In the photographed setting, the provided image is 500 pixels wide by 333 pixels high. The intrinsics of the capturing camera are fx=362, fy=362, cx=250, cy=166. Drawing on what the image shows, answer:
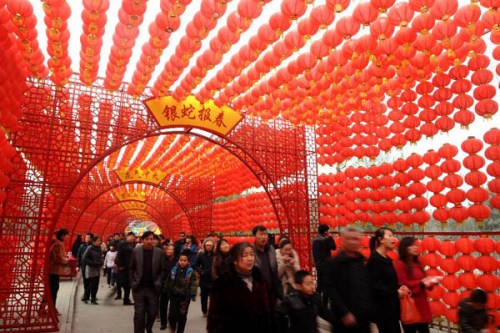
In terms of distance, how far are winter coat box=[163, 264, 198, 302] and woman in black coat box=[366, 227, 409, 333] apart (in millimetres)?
2392

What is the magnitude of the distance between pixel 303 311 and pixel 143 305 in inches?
108

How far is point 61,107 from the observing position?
675cm

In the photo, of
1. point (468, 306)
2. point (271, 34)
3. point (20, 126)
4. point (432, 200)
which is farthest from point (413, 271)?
point (20, 126)

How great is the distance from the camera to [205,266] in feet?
19.2

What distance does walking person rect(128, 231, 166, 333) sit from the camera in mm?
4598

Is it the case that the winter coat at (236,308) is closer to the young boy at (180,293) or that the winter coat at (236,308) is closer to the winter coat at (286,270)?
the winter coat at (286,270)

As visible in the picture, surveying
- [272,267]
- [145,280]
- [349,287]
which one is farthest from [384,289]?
[145,280]

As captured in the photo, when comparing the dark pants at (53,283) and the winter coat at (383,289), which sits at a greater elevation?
the winter coat at (383,289)

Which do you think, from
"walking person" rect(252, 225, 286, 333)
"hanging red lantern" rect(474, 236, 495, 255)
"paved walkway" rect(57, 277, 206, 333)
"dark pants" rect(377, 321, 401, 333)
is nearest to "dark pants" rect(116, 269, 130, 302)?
"paved walkway" rect(57, 277, 206, 333)

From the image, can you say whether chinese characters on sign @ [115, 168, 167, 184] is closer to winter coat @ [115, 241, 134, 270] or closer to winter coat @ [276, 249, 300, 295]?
winter coat @ [115, 241, 134, 270]

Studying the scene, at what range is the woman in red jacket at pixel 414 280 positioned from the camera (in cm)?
344

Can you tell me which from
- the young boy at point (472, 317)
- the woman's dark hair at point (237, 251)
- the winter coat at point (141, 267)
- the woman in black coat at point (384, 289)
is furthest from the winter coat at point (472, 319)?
the winter coat at point (141, 267)

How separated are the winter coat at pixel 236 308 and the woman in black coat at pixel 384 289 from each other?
1135 mm

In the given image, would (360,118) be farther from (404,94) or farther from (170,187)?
(170,187)
